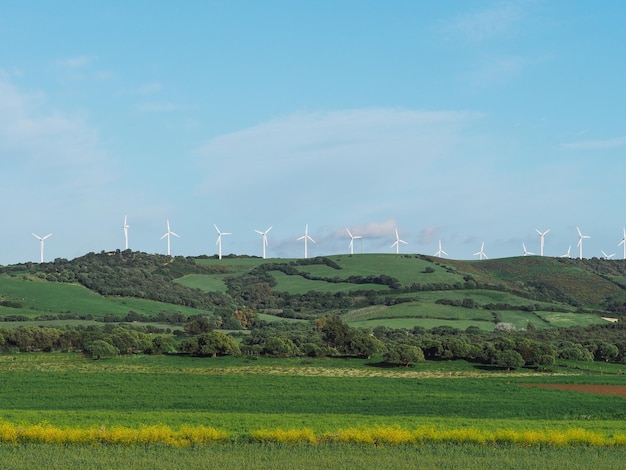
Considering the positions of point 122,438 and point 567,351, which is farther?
point 567,351

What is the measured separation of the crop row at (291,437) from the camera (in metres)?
48.9

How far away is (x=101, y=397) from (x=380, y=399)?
23190 millimetres

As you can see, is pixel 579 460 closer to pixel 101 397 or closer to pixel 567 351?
pixel 101 397

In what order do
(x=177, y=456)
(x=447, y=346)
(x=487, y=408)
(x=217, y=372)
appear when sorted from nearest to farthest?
(x=177, y=456)
(x=487, y=408)
(x=217, y=372)
(x=447, y=346)

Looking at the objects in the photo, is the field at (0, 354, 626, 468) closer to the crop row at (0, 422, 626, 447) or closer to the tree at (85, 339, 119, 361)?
the crop row at (0, 422, 626, 447)

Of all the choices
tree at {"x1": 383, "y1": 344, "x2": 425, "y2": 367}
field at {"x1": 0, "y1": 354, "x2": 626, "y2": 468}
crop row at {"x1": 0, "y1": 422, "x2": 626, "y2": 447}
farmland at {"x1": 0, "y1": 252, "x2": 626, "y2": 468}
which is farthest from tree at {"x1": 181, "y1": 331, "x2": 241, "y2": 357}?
crop row at {"x1": 0, "y1": 422, "x2": 626, "y2": 447}

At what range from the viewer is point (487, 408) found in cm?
7094

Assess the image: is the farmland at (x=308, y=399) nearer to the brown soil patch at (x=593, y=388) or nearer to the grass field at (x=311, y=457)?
the grass field at (x=311, y=457)

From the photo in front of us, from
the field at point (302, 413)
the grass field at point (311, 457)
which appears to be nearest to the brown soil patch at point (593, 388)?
the field at point (302, 413)

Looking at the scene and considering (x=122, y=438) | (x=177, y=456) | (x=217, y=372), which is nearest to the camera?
(x=177, y=456)

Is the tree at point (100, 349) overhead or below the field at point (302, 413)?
overhead

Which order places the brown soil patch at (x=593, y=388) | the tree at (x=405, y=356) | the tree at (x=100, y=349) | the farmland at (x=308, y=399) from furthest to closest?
the tree at (x=100, y=349) → the tree at (x=405, y=356) → the brown soil patch at (x=593, y=388) → the farmland at (x=308, y=399)

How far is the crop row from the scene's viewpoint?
4894cm

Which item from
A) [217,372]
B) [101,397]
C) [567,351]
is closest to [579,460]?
[101,397]
